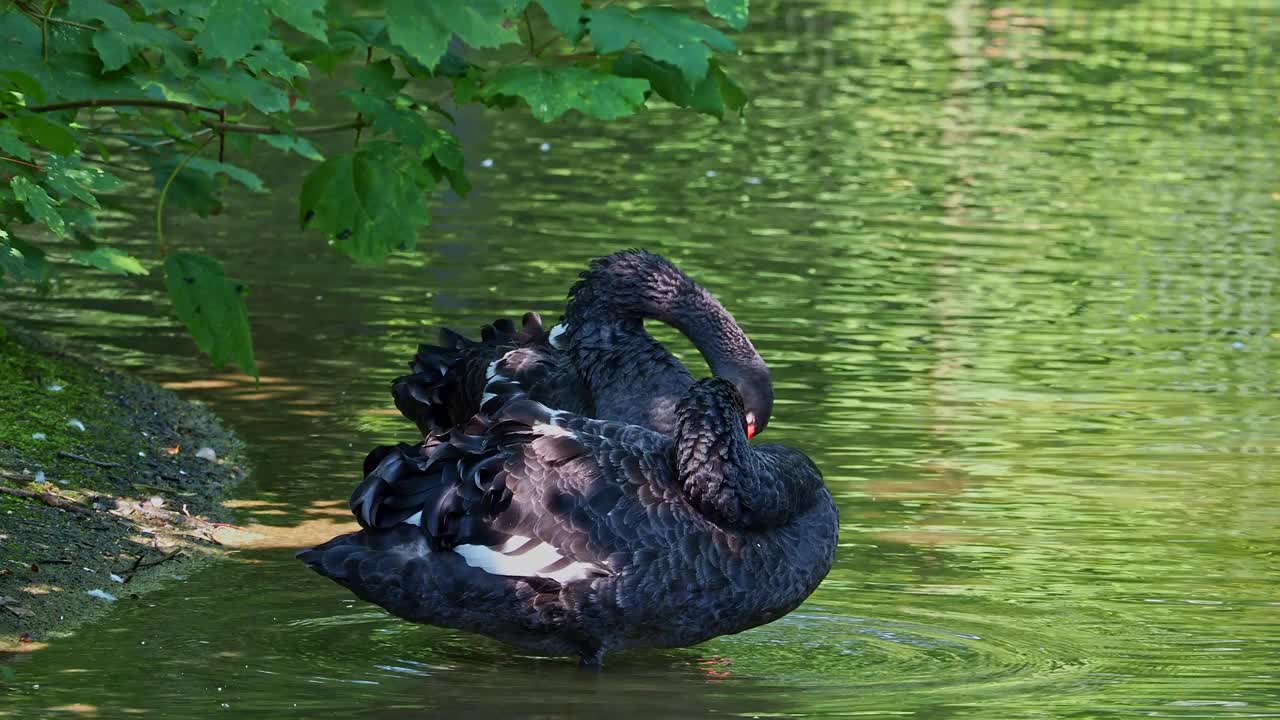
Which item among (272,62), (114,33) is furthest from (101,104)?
(272,62)

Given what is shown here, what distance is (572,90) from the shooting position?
6121 millimetres

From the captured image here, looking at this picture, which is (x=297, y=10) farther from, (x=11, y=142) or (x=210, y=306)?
(x=210, y=306)

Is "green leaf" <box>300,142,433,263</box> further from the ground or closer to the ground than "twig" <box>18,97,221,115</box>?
closer to the ground

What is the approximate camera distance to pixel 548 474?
6.77 metres

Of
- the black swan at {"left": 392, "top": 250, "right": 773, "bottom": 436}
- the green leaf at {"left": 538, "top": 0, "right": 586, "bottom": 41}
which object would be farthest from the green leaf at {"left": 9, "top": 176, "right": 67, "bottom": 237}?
the black swan at {"left": 392, "top": 250, "right": 773, "bottom": 436}

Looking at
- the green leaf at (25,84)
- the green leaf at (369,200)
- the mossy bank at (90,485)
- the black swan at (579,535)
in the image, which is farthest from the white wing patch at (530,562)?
the green leaf at (25,84)

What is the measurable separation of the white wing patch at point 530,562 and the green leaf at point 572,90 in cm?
139

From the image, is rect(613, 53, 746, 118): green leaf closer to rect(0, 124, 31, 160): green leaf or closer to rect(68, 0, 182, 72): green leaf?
rect(68, 0, 182, 72): green leaf

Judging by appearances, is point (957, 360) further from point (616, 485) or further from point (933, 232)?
point (616, 485)

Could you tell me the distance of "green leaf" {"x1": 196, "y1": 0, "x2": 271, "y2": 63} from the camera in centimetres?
530

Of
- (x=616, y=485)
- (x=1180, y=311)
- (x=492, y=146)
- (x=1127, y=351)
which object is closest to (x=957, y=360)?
(x=1127, y=351)

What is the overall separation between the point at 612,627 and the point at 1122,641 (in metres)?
1.82

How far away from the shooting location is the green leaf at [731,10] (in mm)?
6059

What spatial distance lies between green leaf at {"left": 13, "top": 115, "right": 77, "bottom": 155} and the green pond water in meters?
1.60
